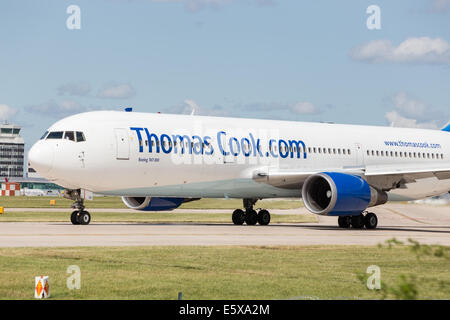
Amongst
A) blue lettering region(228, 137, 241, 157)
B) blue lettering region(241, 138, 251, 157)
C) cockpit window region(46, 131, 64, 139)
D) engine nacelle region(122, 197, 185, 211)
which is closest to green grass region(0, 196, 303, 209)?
engine nacelle region(122, 197, 185, 211)

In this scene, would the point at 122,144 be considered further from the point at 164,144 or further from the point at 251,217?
the point at 251,217

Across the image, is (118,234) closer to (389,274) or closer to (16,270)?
(16,270)

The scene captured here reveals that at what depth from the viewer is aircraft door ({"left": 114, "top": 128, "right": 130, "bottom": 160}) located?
28.5 metres

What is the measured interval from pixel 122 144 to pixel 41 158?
318 centimetres

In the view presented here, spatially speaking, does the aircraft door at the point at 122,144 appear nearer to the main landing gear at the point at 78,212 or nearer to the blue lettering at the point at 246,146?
the main landing gear at the point at 78,212

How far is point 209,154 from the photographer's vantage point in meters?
30.9

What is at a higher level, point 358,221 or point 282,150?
point 282,150

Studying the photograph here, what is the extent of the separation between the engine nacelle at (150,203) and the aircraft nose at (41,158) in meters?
5.97

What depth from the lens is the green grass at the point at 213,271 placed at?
11.5 meters

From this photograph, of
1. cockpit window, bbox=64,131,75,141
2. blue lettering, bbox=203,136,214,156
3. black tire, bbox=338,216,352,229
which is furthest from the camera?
black tire, bbox=338,216,352,229

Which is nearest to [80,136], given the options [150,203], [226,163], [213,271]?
[150,203]

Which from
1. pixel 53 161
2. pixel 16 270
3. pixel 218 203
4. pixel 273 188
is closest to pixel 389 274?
pixel 16 270

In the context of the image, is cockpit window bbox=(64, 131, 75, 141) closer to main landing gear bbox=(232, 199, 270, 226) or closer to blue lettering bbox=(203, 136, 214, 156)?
blue lettering bbox=(203, 136, 214, 156)

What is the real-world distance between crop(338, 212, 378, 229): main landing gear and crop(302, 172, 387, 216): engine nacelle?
105 centimetres
